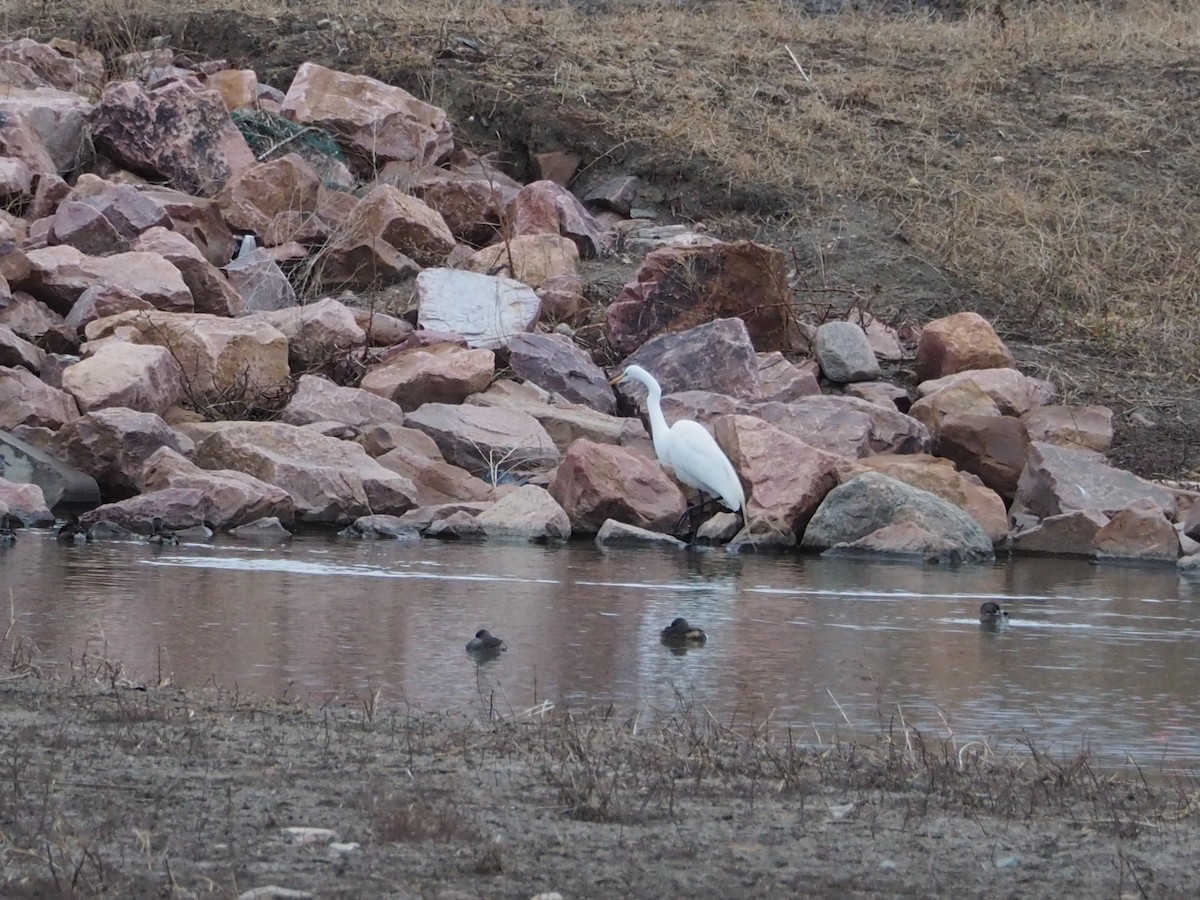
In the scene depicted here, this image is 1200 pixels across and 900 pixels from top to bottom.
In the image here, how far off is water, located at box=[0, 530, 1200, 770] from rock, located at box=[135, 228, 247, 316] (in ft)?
12.0

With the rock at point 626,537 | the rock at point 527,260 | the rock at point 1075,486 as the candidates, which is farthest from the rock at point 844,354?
the rock at point 626,537

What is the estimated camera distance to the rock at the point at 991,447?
39.0ft

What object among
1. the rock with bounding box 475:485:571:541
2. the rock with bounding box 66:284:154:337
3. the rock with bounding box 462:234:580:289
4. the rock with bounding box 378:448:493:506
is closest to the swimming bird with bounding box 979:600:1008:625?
the rock with bounding box 475:485:571:541

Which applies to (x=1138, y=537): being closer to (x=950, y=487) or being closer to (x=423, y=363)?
(x=950, y=487)

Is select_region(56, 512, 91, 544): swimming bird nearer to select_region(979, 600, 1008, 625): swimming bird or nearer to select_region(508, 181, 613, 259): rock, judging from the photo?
select_region(979, 600, 1008, 625): swimming bird

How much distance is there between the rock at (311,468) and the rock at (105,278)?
7.18 feet

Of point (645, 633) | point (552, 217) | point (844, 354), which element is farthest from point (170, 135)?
point (645, 633)

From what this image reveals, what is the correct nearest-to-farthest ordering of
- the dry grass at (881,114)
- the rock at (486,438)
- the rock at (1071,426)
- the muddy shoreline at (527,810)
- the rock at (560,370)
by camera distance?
the muddy shoreline at (527,810), the rock at (486,438), the rock at (560,370), the rock at (1071,426), the dry grass at (881,114)

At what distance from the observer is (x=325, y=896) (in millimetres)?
3064

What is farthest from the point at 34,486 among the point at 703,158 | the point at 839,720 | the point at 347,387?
the point at 703,158

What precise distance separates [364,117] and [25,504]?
7609mm

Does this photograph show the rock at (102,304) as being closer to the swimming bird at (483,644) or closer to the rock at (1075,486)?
the rock at (1075,486)

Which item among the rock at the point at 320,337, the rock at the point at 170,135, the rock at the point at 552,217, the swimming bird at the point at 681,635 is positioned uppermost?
the rock at the point at 170,135

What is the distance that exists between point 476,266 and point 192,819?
435 inches
